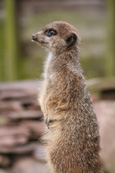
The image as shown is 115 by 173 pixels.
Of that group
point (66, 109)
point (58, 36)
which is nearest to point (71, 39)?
point (58, 36)

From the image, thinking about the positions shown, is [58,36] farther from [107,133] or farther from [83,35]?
[83,35]

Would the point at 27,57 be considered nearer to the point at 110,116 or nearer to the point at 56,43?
the point at 110,116

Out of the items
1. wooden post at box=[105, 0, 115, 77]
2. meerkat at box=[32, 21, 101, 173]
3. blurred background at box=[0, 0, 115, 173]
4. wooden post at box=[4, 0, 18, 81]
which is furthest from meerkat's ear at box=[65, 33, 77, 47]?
wooden post at box=[4, 0, 18, 81]

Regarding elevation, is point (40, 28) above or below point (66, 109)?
above

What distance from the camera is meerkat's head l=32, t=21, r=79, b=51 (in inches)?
204

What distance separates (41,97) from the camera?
5258 millimetres

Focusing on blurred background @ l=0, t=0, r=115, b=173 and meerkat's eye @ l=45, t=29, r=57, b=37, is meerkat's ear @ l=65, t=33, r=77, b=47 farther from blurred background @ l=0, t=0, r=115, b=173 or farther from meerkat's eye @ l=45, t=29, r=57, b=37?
blurred background @ l=0, t=0, r=115, b=173

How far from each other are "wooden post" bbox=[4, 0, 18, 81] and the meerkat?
3622 millimetres

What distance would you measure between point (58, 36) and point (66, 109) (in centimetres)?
62

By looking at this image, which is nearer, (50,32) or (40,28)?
(50,32)

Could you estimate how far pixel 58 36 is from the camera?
17.1ft

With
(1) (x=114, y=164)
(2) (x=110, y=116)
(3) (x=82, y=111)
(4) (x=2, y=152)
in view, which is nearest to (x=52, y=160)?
(3) (x=82, y=111)

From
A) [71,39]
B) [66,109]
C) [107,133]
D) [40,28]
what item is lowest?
[107,133]

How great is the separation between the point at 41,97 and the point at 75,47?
1.69 feet
